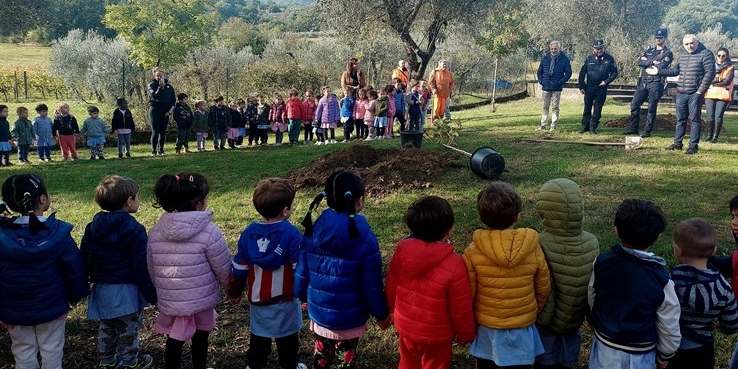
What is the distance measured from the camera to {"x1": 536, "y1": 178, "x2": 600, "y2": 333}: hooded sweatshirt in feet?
9.03

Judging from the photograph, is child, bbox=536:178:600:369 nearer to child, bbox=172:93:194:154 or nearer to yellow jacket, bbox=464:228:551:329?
yellow jacket, bbox=464:228:551:329

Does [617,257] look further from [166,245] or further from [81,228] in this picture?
[81,228]

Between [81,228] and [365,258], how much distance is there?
5.27 meters

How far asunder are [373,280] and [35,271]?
6.53 ft

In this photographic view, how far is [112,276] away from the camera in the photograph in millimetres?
3178

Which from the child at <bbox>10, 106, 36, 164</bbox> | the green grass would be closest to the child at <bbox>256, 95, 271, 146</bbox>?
the child at <bbox>10, 106, 36, 164</bbox>

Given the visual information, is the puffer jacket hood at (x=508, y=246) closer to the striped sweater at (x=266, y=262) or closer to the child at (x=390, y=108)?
the striped sweater at (x=266, y=262)

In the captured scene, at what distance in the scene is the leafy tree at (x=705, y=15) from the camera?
287 ft

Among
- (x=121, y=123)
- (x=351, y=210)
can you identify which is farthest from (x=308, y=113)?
(x=351, y=210)

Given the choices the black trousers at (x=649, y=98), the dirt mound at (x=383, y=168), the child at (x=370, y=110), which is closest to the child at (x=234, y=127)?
the child at (x=370, y=110)

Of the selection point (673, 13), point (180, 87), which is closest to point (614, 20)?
point (180, 87)

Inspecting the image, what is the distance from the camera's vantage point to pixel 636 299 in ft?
8.11

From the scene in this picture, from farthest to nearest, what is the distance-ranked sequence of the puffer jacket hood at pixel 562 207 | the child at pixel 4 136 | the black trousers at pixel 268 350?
the child at pixel 4 136 → the black trousers at pixel 268 350 → the puffer jacket hood at pixel 562 207

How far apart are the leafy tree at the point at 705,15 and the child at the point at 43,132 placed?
9418 centimetres
